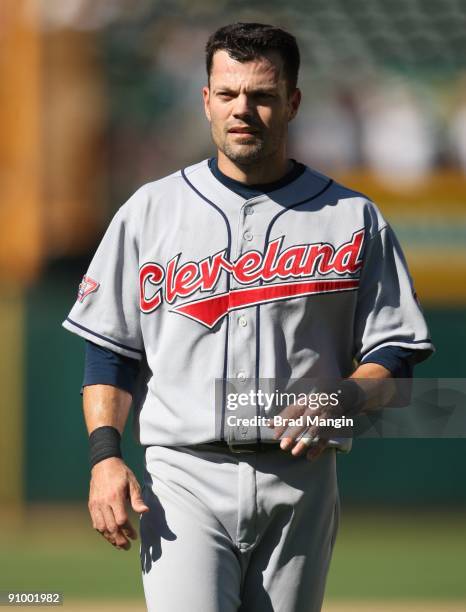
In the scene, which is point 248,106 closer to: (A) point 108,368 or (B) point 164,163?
(A) point 108,368

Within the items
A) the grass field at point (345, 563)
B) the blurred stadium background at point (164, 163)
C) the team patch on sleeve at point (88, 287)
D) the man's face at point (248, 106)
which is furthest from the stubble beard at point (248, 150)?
the blurred stadium background at point (164, 163)

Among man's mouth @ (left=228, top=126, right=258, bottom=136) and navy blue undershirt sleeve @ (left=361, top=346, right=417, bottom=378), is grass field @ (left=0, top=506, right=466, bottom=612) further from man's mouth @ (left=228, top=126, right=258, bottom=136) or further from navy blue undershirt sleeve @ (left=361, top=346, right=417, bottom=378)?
man's mouth @ (left=228, top=126, right=258, bottom=136)

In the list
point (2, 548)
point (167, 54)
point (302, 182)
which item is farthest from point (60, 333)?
point (302, 182)

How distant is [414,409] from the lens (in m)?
2.49

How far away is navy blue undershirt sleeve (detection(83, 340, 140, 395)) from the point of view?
2.35m

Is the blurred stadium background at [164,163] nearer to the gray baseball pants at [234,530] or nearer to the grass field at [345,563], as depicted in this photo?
the grass field at [345,563]

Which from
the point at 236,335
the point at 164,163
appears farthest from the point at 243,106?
the point at 164,163

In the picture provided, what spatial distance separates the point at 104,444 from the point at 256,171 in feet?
2.04

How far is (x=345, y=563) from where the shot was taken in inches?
237

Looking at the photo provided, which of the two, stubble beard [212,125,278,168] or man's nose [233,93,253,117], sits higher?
man's nose [233,93,253,117]

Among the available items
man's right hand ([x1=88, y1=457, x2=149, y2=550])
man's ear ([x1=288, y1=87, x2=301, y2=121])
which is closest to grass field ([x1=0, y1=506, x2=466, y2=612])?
man's right hand ([x1=88, y1=457, x2=149, y2=550])

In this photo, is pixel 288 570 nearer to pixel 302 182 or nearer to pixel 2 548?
pixel 302 182

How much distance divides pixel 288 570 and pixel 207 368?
41 cm

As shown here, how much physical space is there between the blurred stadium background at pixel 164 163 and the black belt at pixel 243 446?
4.27 m
